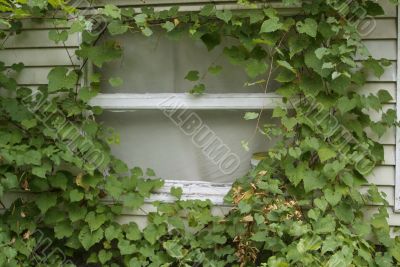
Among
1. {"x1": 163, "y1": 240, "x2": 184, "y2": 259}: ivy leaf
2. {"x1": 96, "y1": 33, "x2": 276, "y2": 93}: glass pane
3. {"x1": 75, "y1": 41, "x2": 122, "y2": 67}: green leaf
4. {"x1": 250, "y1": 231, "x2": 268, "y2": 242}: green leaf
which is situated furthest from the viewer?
{"x1": 96, "y1": 33, "x2": 276, "y2": 93}: glass pane

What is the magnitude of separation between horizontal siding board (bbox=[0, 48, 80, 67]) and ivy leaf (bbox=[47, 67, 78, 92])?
142 mm

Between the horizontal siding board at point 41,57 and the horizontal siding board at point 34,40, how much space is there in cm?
3

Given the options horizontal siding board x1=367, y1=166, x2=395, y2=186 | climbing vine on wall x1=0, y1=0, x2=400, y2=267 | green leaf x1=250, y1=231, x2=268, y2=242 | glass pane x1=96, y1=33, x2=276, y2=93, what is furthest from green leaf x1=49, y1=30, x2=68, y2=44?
horizontal siding board x1=367, y1=166, x2=395, y2=186

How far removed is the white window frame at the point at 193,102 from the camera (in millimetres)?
3025

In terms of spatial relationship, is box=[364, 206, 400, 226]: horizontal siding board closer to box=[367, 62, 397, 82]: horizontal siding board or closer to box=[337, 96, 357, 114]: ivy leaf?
box=[337, 96, 357, 114]: ivy leaf

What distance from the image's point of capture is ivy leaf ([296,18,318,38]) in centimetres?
271

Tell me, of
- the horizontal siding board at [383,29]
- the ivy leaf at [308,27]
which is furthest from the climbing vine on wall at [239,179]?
the horizontal siding board at [383,29]

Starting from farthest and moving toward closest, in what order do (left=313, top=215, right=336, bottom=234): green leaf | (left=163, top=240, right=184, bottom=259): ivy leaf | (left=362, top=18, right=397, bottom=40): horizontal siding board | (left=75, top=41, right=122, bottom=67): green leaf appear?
(left=75, top=41, right=122, bottom=67): green leaf < (left=163, top=240, right=184, bottom=259): ivy leaf < (left=362, top=18, right=397, bottom=40): horizontal siding board < (left=313, top=215, right=336, bottom=234): green leaf

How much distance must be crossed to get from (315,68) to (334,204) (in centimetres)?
79

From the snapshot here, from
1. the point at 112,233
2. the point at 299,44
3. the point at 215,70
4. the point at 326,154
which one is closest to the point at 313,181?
the point at 326,154

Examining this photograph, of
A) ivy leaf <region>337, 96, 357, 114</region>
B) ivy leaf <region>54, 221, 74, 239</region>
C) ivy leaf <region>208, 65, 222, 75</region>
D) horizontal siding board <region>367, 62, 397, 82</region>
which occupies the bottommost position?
ivy leaf <region>54, 221, 74, 239</region>

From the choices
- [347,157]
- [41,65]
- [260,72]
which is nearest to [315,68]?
[260,72]

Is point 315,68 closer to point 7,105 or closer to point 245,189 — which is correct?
point 245,189

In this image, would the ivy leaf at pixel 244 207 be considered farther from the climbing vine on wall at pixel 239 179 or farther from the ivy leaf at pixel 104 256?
the ivy leaf at pixel 104 256
